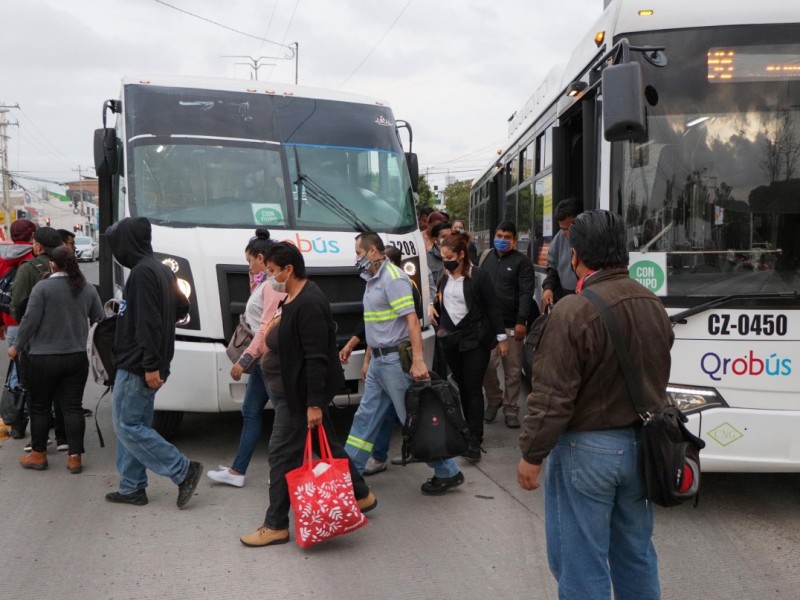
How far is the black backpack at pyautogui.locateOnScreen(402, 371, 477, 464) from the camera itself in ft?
17.9

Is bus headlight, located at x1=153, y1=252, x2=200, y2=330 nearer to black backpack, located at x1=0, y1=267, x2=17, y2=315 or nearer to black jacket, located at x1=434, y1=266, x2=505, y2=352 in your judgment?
black jacket, located at x1=434, y1=266, x2=505, y2=352

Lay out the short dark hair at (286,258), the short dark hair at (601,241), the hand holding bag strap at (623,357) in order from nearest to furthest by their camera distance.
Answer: the hand holding bag strap at (623,357) → the short dark hair at (601,241) → the short dark hair at (286,258)

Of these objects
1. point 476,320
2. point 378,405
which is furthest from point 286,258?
point 476,320

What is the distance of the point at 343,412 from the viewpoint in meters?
8.24

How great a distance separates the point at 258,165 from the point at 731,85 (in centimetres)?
382

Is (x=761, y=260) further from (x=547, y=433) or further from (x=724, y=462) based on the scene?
(x=547, y=433)

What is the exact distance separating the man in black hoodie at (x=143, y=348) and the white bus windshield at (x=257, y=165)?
1.21 metres

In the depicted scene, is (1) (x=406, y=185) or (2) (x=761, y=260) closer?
(2) (x=761, y=260)

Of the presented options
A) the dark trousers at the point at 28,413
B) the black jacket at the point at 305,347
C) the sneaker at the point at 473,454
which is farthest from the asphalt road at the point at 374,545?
the black jacket at the point at 305,347

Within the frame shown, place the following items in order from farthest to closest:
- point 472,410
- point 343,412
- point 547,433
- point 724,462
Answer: point 343,412 < point 472,410 < point 724,462 < point 547,433

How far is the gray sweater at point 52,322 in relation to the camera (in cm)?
609

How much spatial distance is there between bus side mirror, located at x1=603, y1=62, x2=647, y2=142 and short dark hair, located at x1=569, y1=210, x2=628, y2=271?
159cm

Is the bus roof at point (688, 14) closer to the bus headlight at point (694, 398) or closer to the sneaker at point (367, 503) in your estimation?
the bus headlight at point (694, 398)

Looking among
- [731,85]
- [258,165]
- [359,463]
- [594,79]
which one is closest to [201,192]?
[258,165]
